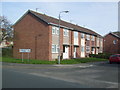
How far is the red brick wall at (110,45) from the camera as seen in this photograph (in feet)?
164

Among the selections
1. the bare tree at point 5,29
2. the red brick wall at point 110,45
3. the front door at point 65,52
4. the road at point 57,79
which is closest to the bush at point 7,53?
the bare tree at point 5,29

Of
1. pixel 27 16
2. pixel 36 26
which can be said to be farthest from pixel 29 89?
pixel 27 16

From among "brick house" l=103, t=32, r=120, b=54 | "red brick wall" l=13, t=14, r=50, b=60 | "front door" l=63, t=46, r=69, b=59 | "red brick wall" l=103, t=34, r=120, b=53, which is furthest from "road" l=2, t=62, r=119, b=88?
"red brick wall" l=103, t=34, r=120, b=53

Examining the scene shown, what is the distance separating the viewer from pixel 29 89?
769cm

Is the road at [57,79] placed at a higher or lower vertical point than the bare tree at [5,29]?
lower

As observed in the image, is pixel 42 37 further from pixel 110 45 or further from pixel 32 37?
pixel 110 45

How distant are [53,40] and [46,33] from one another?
1.61m

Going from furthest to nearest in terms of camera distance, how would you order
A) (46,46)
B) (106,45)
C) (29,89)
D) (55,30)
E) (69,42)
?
(106,45)
(69,42)
(55,30)
(46,46)
(29,89)

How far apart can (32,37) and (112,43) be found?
30.3 m

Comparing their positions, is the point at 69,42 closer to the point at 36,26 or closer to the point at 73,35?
the point at 73,35

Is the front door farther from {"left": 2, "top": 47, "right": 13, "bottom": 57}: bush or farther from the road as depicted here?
the road

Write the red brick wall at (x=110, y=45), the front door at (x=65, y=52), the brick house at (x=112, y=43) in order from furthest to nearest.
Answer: the red brick wall at (x=110, y=45)
the brick house at (x=112, y=43)
the front door at (x=65, y=52)

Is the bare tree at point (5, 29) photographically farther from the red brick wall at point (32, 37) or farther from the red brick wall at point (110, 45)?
the red brick wall at point (110, 45)

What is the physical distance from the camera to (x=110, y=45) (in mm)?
51094
